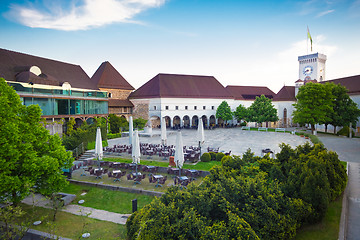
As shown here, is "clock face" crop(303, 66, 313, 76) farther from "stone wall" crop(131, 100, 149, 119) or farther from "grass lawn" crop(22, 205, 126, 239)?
"grass lawn" crop(22, 205, 126, 239)

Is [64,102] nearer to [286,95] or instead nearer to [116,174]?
[116,174]

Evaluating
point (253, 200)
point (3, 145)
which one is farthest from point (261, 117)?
point (3, 145)

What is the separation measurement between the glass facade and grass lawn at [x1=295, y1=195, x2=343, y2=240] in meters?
23.6

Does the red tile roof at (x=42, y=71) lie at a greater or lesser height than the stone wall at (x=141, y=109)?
greater

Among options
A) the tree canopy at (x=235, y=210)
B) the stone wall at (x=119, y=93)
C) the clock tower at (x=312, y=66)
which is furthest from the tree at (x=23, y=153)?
the clock tower at (x=312, y=66)

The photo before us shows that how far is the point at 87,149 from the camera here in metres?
19.7

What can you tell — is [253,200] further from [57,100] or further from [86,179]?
[57,100]

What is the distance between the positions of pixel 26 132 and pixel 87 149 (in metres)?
11.6

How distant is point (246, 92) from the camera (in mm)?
52781

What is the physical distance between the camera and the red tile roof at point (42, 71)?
24.8 m

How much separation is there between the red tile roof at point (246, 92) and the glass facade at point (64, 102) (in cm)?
3071

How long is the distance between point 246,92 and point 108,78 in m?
31.3

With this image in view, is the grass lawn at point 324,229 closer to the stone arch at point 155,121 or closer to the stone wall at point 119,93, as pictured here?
the stone arch at point 155,121

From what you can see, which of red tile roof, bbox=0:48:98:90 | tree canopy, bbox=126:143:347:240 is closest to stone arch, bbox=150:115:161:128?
red tile roof, bbox=0:48:98:90
